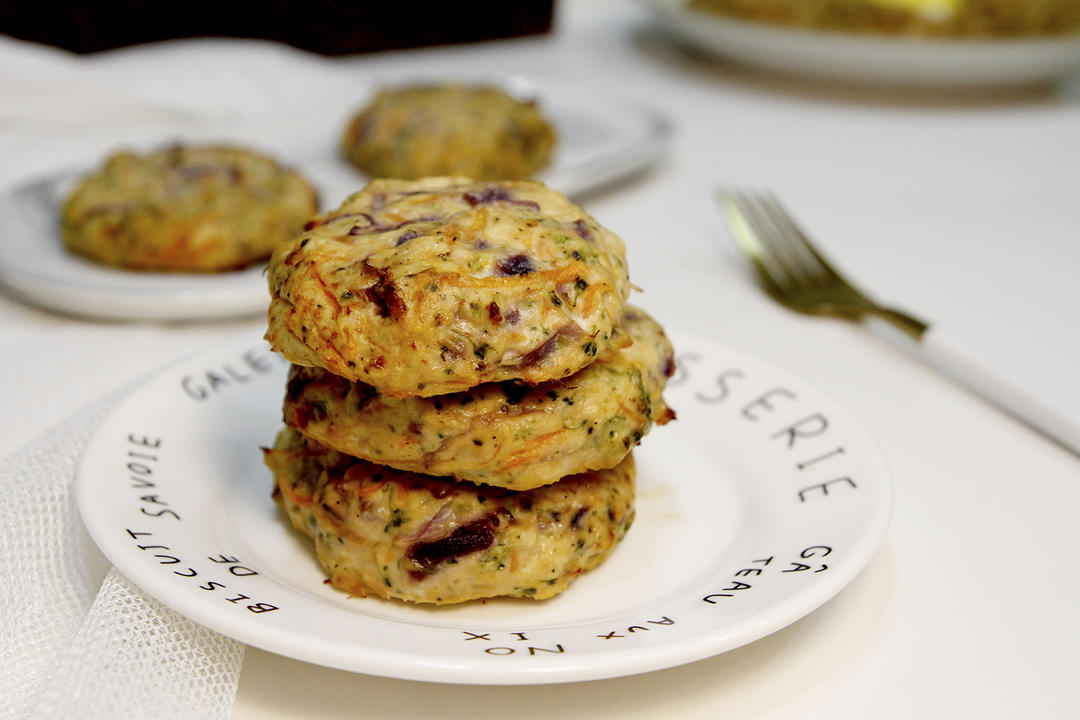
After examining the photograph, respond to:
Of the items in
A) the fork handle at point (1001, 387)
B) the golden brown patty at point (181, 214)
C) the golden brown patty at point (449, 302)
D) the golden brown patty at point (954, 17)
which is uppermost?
the golden brown patty at point (449, 302)

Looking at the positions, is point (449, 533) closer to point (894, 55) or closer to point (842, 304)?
point (842, 304)

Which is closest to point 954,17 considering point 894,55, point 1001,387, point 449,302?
point 894,55

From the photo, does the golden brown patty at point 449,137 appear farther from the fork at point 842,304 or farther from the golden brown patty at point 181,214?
the fork at point 842,304

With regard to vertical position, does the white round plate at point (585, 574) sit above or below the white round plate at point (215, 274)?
above

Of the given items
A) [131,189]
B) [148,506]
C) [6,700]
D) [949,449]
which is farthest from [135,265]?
[949,449]

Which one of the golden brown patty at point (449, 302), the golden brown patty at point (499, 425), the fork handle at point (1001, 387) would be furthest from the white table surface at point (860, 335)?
the golden brown patty at point (449, 302)

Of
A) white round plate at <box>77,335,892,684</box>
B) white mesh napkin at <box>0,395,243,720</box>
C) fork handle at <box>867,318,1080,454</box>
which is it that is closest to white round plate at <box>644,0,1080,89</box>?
fork handle at <box>867,318,1080,454</box>
